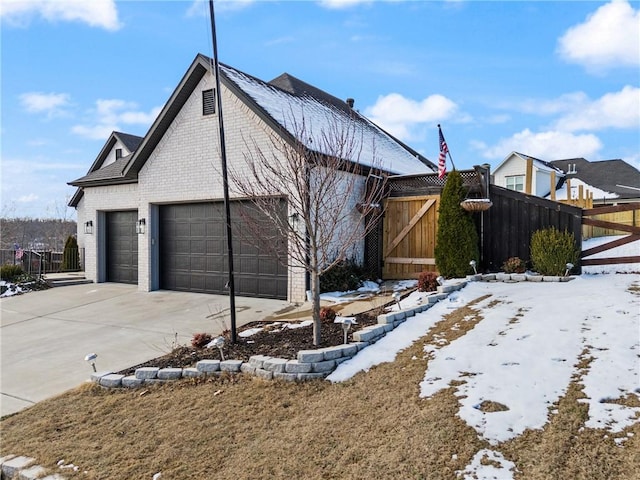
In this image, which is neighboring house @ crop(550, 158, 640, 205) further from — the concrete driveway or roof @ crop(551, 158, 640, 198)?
the concrete driveway

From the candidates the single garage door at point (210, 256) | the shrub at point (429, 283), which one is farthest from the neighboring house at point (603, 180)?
the single garage door at point (210, 256)

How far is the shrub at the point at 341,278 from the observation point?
30.2 feet

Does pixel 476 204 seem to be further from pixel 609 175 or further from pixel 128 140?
pixel 609 175

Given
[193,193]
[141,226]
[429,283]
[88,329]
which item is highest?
[193,193]

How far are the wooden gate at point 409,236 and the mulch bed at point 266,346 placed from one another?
4031 millimetres

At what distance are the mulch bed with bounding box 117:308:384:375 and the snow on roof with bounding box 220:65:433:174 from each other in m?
3.26

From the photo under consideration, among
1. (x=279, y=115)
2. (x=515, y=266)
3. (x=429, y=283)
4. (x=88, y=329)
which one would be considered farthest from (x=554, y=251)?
(x=88, y=329)

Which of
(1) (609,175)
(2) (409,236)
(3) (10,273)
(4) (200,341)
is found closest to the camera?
(4) (200,341)

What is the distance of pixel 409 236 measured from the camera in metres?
10.2

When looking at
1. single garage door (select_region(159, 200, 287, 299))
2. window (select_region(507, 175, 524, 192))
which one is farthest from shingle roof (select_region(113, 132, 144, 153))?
window (select_region(507, 175, 524, 192))

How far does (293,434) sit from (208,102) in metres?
9.10

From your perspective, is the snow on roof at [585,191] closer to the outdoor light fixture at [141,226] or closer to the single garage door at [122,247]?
the outdoor light fixture at [141,226]

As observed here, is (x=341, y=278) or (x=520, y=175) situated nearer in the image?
(x=341, y=278)

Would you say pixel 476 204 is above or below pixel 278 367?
above
